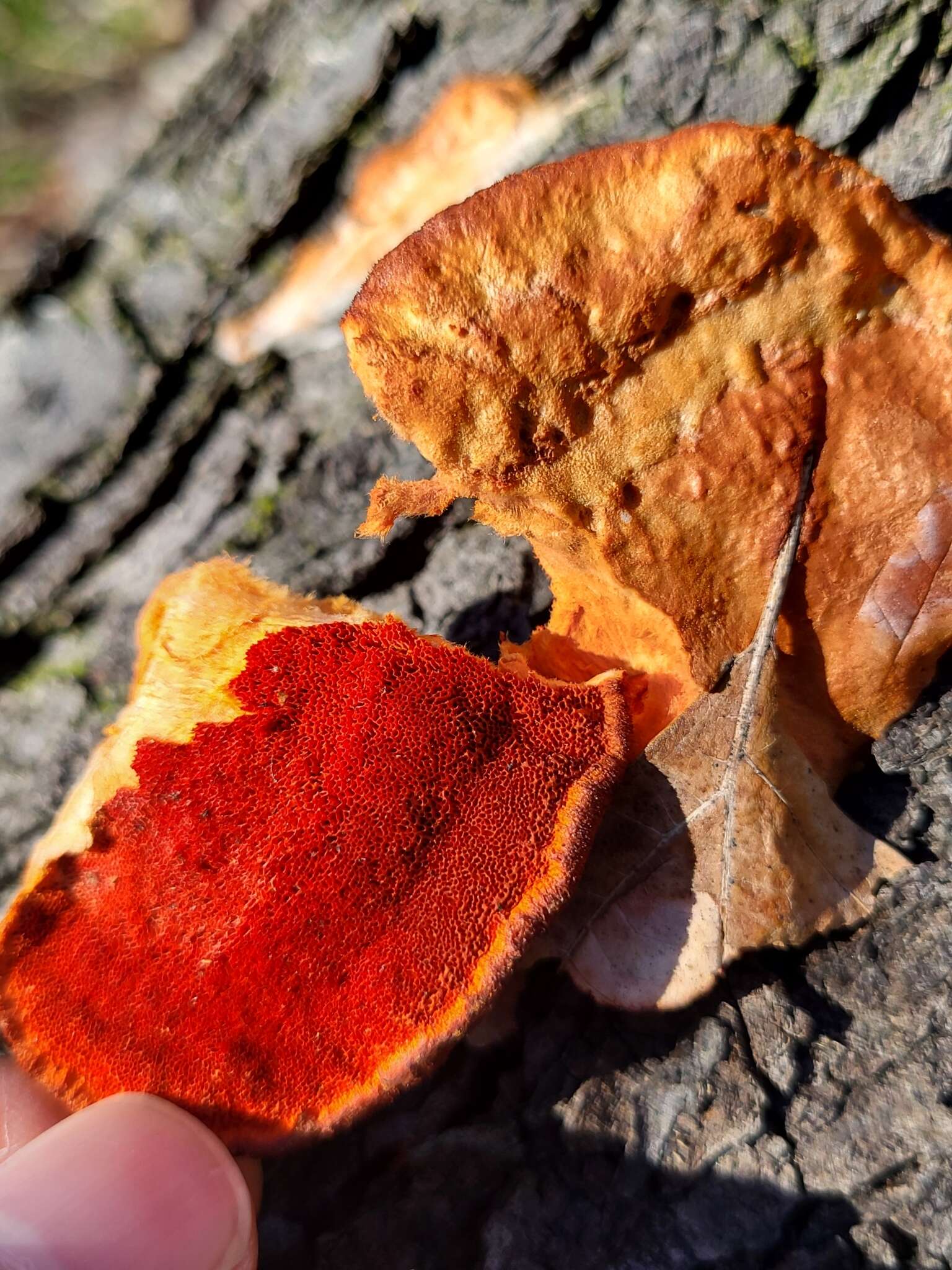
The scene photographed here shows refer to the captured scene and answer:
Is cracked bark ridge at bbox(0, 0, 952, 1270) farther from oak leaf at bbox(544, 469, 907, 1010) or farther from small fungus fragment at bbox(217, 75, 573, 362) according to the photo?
oak leaf at bbox(544, 469, 907, 1010)

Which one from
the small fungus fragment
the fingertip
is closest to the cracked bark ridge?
the small fungus fragment

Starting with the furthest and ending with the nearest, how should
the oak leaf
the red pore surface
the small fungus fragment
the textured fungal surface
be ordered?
the small fungus fragment → the oak leaf → the red pore surface → the textured fungal surface

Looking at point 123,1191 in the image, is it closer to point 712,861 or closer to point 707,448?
point 712,861

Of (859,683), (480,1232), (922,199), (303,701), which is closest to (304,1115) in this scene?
(480,1232)

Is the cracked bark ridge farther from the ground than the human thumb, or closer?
farther from the ground

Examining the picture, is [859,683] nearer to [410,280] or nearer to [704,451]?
[704,451]

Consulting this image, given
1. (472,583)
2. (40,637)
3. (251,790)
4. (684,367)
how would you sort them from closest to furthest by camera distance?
(684,367) → (251,790) → (472,583) → (40,637)

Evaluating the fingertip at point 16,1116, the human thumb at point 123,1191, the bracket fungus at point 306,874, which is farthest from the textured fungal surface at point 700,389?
the fingertip at point 16,1116

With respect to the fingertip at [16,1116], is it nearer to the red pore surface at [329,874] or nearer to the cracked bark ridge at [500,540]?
the red pore surface at [329,874]
